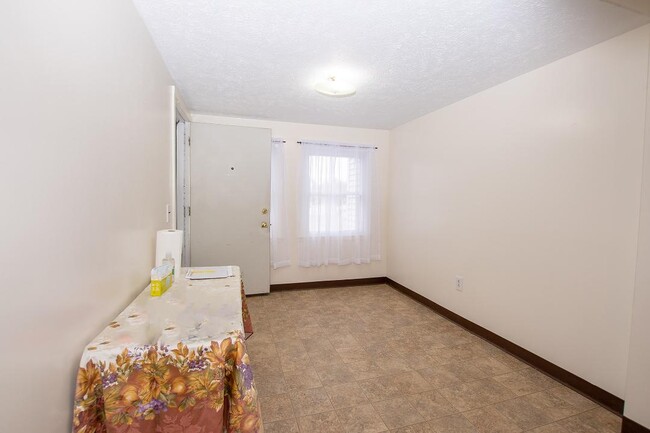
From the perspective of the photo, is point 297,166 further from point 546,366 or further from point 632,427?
point 632,427

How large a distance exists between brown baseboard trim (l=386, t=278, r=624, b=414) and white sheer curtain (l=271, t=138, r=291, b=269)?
6.26 feet

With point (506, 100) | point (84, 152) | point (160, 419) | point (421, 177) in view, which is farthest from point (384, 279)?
point (84, 152)

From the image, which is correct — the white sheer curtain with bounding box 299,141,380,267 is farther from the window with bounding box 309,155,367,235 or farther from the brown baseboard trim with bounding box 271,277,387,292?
the brown baseboard trim with bounding box 271,277,387,292

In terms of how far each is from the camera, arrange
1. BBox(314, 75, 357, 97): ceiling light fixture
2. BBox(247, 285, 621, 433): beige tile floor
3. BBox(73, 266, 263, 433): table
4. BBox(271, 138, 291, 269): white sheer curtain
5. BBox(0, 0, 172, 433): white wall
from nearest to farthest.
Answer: BBox(0, 0, 172, 433): white wall < BBox(73, 266, 263, 433): table < BBox(247, 285, 621, 433): beige tile floor < BBox(314, 75, 357, 97): ceiling light fixture < BBox(271, 138, 291, 269): white sheer curtain

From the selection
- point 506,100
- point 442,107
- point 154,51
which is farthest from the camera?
point 442,107

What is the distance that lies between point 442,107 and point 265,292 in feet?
9.48

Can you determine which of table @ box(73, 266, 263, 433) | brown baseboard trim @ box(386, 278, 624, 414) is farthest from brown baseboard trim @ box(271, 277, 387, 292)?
table @ box(73, 266, 263, 433)

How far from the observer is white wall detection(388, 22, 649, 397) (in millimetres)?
1635

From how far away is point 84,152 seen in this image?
0.99 meters

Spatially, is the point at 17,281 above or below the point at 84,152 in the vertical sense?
below

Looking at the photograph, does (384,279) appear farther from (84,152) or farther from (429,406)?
(84,152)

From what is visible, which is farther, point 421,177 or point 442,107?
point 421,177

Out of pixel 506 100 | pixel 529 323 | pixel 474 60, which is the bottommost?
pixel 529 323

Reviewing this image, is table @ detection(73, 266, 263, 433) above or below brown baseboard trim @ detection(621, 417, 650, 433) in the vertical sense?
above
